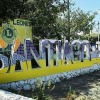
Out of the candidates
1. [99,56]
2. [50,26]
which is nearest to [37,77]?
[50,26]

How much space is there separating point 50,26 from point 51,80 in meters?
5.11

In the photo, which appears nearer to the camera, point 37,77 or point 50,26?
point 37,77

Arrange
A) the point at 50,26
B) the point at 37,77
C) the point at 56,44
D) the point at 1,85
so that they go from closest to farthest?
the point at 1,85, the point at 37,77, the point at 56,44, the point at 50,26

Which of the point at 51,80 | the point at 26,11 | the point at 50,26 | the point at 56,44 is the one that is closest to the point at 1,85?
the point at 51,80

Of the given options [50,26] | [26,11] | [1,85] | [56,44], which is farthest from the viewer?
[50,26]

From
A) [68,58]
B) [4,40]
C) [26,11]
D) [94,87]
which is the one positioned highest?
[26,11]

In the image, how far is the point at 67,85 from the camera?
1259 centimetres

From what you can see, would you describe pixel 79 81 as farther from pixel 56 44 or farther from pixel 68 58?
pixel 56 44

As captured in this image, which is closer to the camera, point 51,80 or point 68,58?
point 51,80

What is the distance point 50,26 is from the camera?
671 inches

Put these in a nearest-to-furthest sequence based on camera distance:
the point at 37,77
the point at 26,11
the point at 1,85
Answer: the point at 1,85
the point at 37,77
the point at 26,11

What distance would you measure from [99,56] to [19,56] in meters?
7.74

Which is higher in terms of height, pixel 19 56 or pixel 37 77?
pixel 19 56

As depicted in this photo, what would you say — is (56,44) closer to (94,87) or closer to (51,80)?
(51,80)
